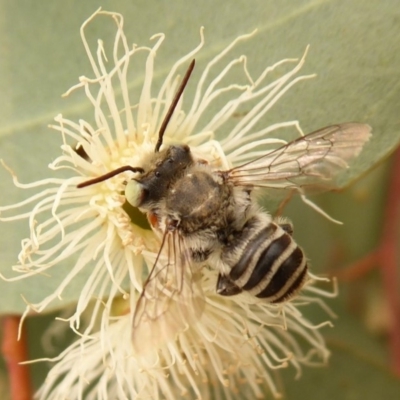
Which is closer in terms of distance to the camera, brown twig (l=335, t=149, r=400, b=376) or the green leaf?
the green leaf

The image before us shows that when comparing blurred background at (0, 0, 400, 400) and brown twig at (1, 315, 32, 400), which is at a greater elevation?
blurred background at (0, 0, 400, 400)

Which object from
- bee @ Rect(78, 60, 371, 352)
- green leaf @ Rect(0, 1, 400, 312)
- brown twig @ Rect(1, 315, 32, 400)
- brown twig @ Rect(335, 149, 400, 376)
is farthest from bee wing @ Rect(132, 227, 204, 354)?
brown twig @ Rect(335, 149, 400, 376)

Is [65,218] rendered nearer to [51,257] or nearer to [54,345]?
[51,257]

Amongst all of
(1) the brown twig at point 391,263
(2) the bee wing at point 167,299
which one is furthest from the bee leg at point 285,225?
(1) the brown twig at point 391,263

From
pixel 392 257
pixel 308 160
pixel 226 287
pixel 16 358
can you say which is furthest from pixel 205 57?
pixel 392 257

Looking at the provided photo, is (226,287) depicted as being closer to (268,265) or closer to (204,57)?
(268,265)

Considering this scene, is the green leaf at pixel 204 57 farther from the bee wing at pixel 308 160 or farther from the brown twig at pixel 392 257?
the brown twig at pixel 392 257

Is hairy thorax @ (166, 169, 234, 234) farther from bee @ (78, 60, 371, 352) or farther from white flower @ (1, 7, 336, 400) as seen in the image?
white flower @ (1, 7, 336, 400)
